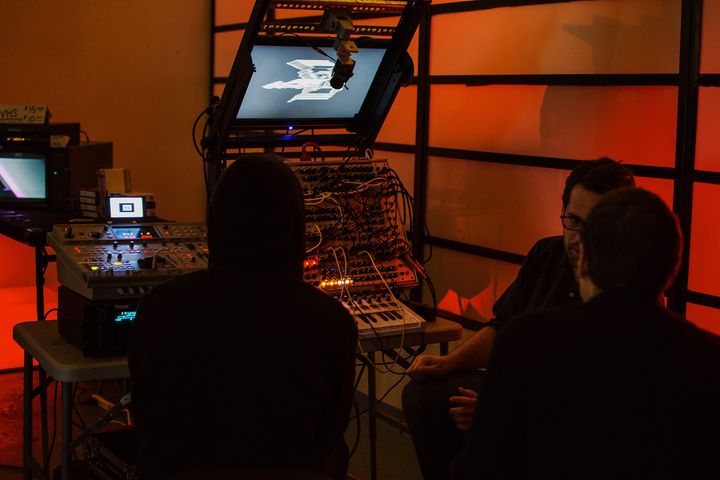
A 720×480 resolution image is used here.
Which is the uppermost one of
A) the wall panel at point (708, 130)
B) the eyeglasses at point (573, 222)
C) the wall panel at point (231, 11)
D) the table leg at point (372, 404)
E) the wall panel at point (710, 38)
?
the wall panel at point (231, 11)

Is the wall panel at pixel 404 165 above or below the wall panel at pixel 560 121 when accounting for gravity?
below

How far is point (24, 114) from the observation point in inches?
165

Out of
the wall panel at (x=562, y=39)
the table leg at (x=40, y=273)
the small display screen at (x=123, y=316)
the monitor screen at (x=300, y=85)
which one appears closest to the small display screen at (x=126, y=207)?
the table leg at (x=40, y=273)

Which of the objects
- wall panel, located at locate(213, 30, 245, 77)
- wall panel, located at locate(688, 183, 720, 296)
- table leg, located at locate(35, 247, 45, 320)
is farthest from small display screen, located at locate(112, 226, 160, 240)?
wall panel, located at locate(213, 30, 245, 77)

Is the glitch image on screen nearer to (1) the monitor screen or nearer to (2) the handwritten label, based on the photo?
(2) the handwritten label

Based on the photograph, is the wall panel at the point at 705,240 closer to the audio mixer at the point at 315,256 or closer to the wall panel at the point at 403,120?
the audio mixer at the point at 315,256

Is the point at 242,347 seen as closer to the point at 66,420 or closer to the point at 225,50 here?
the point at 66,420

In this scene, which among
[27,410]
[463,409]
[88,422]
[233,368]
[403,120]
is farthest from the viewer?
[403,120]

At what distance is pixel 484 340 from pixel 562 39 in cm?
131

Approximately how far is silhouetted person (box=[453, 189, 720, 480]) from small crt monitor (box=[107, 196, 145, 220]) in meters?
2.52

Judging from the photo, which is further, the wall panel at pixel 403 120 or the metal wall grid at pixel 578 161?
the wall panel at pixel 403 120

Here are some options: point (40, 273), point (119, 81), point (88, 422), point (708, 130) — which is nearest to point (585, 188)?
point (708, 130)

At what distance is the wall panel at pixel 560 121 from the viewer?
304cm

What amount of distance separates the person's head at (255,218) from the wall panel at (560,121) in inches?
67.0
